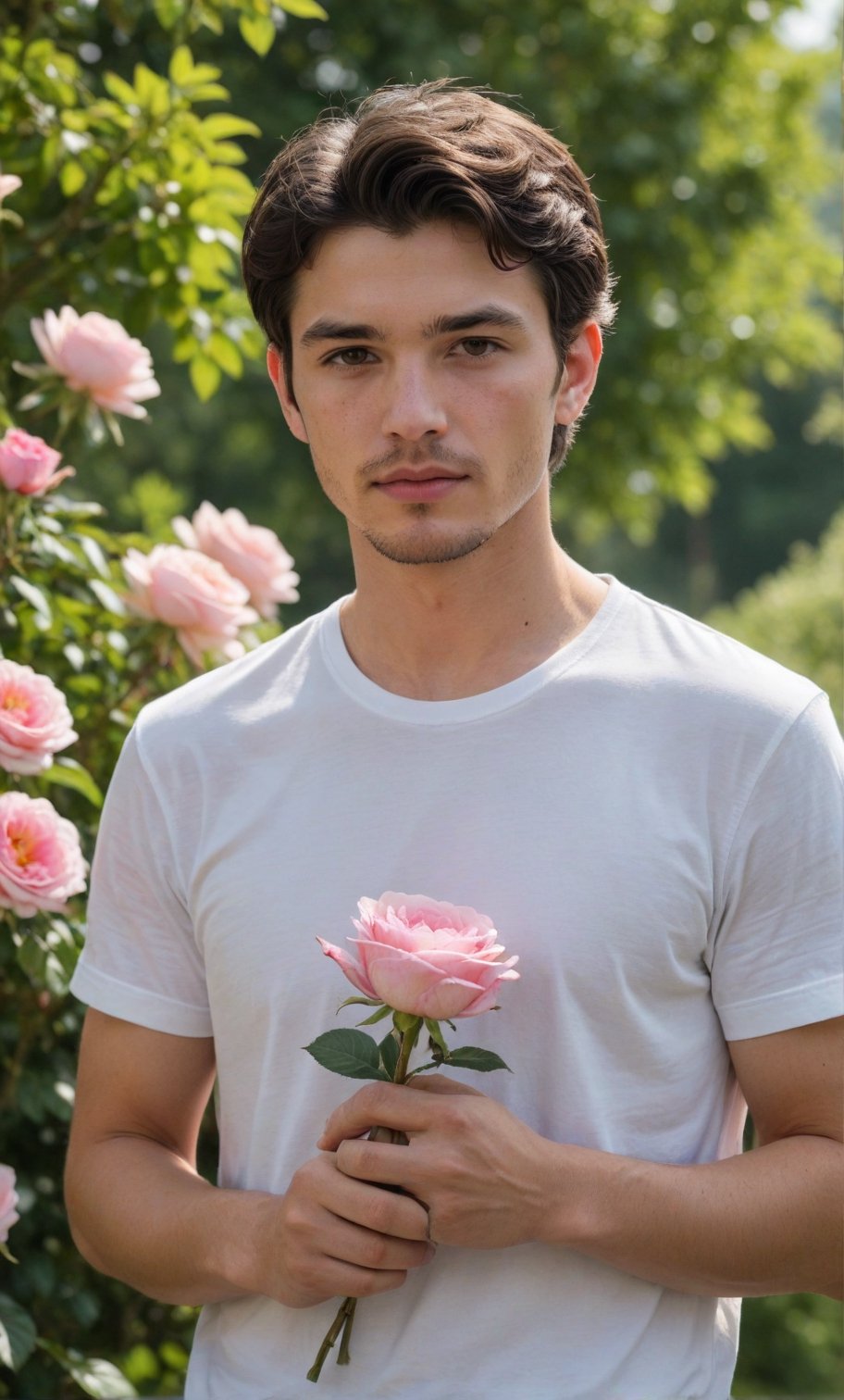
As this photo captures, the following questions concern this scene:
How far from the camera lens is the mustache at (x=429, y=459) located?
194cm

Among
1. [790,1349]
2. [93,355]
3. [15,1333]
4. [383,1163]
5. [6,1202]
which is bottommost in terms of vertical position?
[790,1349]

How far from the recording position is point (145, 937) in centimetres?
212

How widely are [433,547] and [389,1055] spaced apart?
2.05 feet

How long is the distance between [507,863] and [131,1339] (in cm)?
184

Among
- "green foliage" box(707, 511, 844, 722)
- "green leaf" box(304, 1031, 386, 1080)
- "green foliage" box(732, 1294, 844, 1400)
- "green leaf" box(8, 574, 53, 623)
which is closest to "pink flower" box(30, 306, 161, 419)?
"green leaf" box(8, 574, 53, 623)

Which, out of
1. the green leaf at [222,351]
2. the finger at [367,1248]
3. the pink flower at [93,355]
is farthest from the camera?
the green leaf at [222,351]

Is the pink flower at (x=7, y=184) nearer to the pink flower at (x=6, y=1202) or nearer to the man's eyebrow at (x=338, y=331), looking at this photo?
the man's eyebrow at (x=338, y=331)

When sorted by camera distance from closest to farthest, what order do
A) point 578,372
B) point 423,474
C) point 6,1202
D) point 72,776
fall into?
point 423,474 < point 578,372 < point 6,1202 < point 72,776

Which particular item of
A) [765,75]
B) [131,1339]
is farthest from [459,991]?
[765,75]

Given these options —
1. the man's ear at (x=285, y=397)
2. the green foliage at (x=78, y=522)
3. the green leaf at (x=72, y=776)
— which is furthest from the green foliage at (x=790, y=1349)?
the man's ear at (x=285, y=397)

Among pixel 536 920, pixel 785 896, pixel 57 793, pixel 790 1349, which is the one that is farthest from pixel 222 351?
pixel 790 1349

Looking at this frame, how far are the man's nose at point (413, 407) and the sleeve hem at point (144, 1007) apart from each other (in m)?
0.80

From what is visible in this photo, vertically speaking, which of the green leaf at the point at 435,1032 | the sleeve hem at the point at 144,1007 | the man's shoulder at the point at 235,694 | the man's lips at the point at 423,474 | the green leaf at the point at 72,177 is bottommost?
the sleeve hem at the point at 144,1007

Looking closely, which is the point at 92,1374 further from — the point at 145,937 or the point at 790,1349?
the point at 790,1349
